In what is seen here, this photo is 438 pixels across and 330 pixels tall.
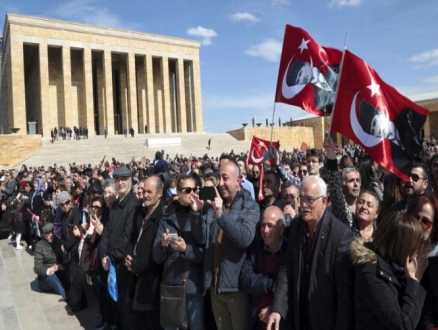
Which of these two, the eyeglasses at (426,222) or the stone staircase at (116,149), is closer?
the eyeglasses at (426,222)

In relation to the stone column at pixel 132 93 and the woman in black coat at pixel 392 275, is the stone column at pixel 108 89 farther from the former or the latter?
the woman in black coat at pixel 392 275

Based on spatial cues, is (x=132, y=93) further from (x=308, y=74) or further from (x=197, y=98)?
(x=308, y=74)

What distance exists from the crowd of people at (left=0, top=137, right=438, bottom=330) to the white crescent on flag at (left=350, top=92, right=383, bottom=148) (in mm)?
410

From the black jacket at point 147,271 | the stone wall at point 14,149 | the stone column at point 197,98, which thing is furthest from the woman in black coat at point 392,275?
the stone column at point 197,98

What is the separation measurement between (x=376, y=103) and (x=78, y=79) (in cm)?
3953

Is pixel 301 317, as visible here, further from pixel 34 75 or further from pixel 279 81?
pixel 34 75

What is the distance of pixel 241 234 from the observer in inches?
115

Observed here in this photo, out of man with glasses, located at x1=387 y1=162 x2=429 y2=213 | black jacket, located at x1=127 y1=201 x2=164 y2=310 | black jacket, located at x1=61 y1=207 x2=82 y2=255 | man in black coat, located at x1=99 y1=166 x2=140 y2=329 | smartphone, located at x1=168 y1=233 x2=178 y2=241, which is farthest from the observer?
black jacket, located at x1=61 y1=207 x2=82 y2=255

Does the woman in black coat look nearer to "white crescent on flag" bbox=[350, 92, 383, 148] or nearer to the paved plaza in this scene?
"white crescent on flag" bbox=[350, 92, 383, 148]

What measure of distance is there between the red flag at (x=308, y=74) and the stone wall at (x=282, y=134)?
107 ft

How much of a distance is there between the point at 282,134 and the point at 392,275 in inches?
1565

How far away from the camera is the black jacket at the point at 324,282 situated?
235 cm

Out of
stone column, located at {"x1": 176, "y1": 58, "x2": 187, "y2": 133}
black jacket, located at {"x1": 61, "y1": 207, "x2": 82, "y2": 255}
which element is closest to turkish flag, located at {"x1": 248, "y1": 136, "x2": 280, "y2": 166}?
black jacket, located at {"x1": 61, "y1": 207, "x2": 82, "y2": 255}

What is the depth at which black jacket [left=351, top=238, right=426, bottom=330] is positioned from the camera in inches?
81.0
